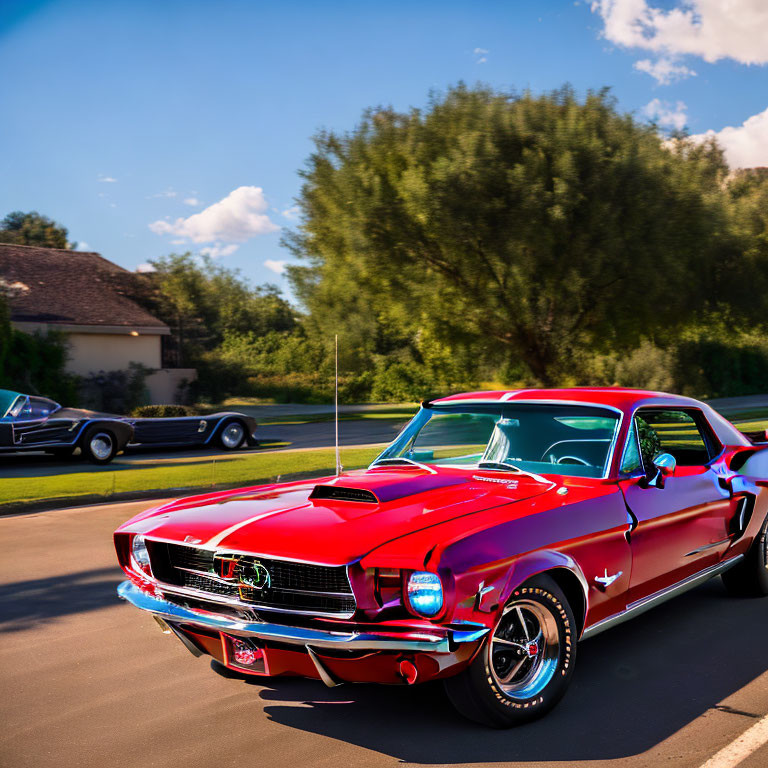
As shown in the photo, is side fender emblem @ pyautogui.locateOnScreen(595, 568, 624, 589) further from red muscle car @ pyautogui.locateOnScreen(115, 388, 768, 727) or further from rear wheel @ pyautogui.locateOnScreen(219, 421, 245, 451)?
rear wheel @ pyautogui.locateOnScreen(219, 421, 245, 451)

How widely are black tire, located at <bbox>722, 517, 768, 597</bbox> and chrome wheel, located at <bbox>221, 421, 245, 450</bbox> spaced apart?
1407 cm

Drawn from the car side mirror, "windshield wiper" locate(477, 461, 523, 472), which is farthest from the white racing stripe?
"windshield wiper" locate(477, 461, 523, 472)

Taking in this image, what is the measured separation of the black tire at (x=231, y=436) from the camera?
1894cm

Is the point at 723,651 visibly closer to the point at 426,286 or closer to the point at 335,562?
the point at 335,562

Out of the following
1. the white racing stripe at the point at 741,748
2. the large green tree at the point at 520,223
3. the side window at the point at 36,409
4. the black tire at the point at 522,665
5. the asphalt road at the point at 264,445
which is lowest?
the white racing stripe at the point at 741,748

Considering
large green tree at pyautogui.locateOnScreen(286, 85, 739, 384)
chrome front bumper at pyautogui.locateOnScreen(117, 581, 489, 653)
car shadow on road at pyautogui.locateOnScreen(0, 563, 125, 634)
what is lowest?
car shadow on road at pyautogui.locateOnScreen(0, 563, 125, 634)

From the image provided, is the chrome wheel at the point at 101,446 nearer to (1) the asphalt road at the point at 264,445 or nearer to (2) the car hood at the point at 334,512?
(1) the asphalt road at the point at 264,445

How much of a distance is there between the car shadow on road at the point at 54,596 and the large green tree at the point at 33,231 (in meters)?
68.5

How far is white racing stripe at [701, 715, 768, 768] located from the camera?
348 centimetres

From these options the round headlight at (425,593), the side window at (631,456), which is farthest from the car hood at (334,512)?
the side window at (631,456)

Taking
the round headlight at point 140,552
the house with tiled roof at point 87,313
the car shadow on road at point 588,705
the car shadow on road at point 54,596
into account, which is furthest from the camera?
the house with tiled roof at point 87,313

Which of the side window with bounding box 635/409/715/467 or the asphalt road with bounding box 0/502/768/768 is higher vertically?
the side window with bounding box 635/409/715/467

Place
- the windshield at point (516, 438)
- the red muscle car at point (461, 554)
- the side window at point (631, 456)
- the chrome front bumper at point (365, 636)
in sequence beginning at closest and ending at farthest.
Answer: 1. the chrome front bumper at point (365, 636)
2. the red muscle car at point (461, 554)
3. the side window at point (631, 456)
4. the windshield at point (516, 438)

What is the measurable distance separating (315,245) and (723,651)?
18770 mm
